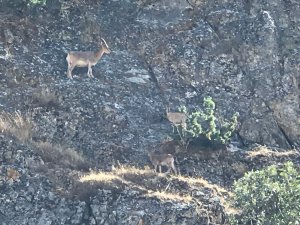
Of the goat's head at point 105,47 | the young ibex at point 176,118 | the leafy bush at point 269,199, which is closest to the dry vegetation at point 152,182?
the leafy bush at point 269,199

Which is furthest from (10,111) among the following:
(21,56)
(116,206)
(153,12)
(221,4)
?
(221,4)

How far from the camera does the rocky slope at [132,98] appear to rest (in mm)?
24062

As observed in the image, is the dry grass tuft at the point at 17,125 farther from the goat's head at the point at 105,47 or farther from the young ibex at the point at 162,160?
the goat's head at the point at 105,47

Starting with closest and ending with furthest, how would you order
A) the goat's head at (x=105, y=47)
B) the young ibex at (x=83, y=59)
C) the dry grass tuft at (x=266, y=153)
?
the dry grass tuft at (x=266, y=153) < the young ibex at (x=83, y=59) < the goat's head at (x=105, y=47)

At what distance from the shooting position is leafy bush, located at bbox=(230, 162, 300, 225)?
22688mm

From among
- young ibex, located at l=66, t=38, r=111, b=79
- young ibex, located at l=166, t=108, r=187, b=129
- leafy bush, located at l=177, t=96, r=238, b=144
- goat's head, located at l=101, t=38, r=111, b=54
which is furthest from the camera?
goat's head, located at l=101, t=38, r=111, b=54

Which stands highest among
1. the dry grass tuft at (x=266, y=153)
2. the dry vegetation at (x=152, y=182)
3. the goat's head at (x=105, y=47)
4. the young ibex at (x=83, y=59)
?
the goat's head at (x=105, y=47)

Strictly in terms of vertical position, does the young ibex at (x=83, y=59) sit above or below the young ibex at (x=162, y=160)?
above

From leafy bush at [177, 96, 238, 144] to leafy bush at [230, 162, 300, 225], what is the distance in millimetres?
4284

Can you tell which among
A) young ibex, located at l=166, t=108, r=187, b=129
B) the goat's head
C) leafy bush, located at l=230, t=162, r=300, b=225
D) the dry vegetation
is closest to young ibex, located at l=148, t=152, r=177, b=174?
the dry vegetation

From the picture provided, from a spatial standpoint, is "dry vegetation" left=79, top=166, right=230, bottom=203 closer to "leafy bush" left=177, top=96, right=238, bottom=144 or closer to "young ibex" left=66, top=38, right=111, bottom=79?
"leafy bush" left=177, top=96, right=238, bottom=144

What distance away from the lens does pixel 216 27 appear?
32969 millimetres

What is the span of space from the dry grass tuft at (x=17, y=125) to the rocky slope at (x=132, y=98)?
5 cm

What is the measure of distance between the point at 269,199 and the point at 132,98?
857cm
